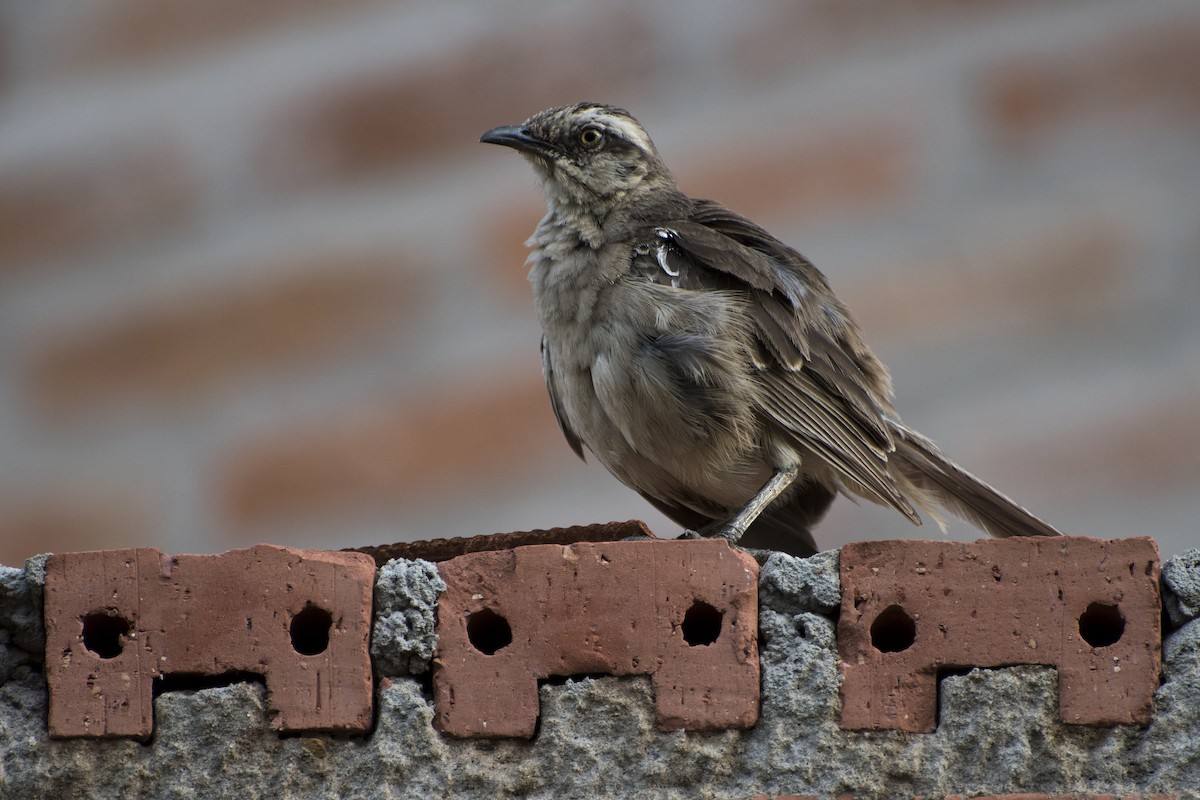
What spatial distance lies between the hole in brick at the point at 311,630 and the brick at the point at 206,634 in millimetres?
12

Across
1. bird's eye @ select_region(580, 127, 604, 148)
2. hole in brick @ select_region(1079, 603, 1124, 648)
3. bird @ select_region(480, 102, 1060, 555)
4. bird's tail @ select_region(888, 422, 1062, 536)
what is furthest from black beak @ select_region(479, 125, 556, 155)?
hole in brick @ select_region(1079, 603, 1124, 648)

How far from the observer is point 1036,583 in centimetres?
242

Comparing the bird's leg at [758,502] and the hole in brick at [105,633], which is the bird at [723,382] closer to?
the bird's leg at [758,502]

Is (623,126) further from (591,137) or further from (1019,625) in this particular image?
(1019,625)

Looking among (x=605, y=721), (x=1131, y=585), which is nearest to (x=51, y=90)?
(x=605, y=721)

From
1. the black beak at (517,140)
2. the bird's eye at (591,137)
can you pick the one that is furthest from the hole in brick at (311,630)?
the bird's eye at (591,137)

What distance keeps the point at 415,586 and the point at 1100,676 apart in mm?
1042

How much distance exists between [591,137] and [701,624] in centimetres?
266

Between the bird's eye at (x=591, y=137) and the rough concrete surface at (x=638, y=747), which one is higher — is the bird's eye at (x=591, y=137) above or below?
above

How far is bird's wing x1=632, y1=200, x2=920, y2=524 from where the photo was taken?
4059 millimetres

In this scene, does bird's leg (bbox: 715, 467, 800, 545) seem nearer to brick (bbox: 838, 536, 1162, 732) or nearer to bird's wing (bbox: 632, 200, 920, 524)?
bird's wing (bbox: 632, 200, 920, 524)

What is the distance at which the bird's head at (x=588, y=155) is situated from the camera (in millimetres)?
4742

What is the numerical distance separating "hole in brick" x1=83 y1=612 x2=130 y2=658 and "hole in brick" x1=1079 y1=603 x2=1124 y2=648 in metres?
1.47

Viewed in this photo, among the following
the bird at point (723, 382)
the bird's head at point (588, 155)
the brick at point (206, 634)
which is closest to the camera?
the brick at point (206, 634)
